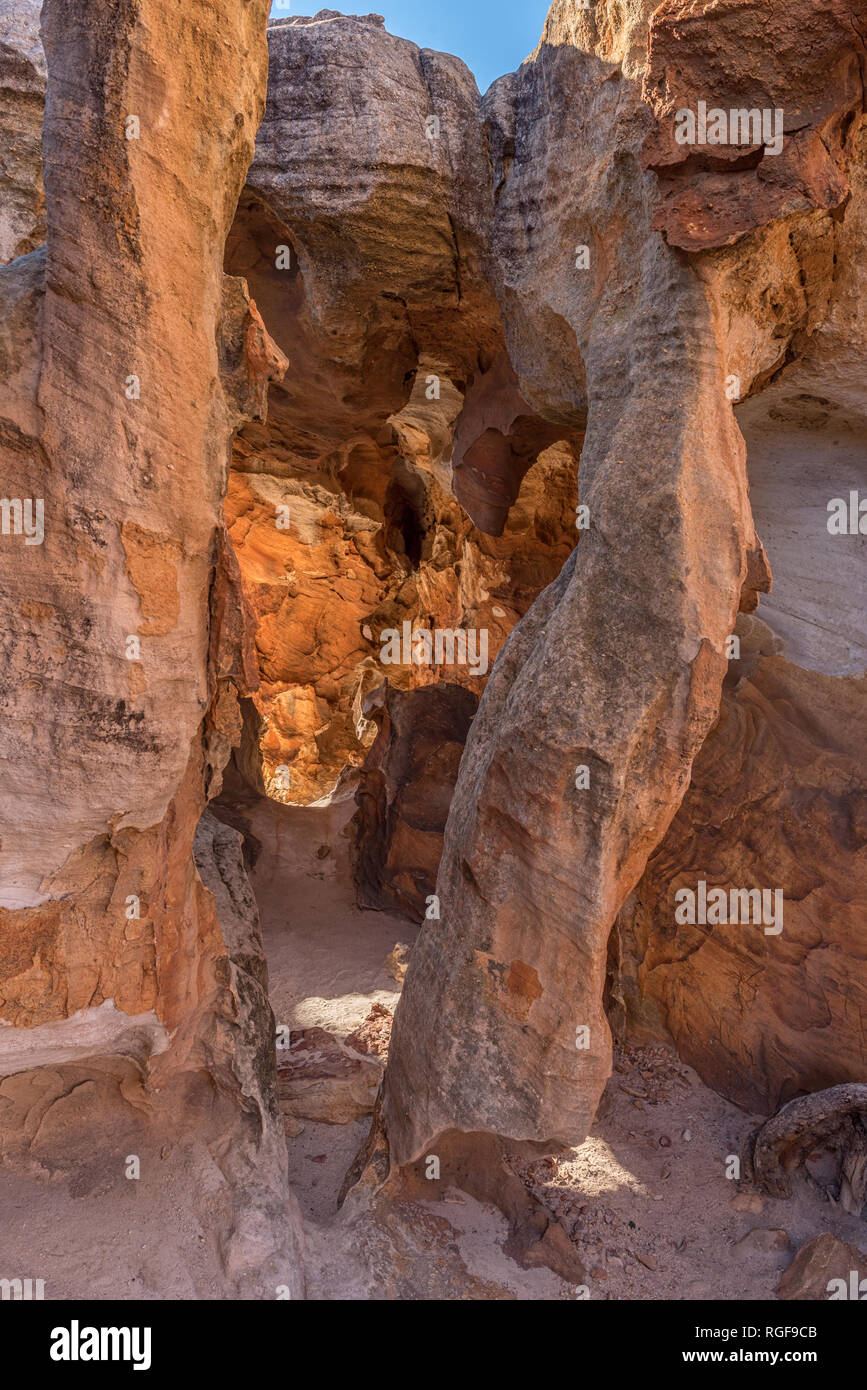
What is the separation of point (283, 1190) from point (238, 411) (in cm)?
382

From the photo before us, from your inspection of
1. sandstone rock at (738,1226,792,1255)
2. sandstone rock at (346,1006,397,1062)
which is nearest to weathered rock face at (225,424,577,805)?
sandstone rock at (346,1006,397,1062)

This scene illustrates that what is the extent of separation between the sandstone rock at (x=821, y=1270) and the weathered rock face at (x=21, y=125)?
693 centimetres

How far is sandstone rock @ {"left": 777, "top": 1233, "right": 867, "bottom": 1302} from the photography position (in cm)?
407

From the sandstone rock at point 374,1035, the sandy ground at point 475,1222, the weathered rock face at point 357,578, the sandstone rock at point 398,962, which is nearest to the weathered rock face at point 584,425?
the sandy ground at point 475,1222

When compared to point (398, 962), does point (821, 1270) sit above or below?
below

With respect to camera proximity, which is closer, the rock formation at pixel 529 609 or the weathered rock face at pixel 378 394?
the rock formation at pixel 529 609

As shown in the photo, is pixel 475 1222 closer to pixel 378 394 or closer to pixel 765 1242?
pixel 765 1242

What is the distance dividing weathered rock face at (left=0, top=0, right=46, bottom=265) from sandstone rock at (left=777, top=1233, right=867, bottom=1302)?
693cm

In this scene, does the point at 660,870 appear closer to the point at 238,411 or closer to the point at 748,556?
the point at 748,556

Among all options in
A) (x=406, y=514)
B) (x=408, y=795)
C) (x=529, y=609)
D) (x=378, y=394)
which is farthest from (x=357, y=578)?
(x=529, y=609)

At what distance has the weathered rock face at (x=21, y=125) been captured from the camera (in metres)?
4.83

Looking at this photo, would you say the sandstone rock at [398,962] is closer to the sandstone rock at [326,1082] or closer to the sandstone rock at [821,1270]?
the sandstone rock at [326,1082]

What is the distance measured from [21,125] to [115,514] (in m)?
3.80

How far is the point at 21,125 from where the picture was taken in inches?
210
